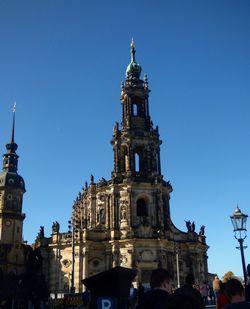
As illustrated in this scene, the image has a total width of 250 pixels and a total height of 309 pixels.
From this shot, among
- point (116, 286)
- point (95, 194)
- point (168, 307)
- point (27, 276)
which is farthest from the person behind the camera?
point (95, 194)

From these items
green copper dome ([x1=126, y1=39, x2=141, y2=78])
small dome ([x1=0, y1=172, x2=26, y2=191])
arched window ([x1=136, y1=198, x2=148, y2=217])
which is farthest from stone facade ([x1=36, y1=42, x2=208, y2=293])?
small dome ([x1=0, y1=172, x2=26, y2=191])

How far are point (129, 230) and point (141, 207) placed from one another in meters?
4.41

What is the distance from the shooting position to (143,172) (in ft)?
176

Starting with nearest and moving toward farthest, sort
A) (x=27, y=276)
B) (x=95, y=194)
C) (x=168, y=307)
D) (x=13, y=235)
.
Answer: (x=168, y=307) < (x=27, y=276) < (x=95, y=194) < (x=13, y=235)

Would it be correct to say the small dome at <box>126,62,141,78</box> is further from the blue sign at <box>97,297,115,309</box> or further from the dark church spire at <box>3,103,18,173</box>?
the blue sign at <box>97,297,115,309</box>

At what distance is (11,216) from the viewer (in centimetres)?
5747

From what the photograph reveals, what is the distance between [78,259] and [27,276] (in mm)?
29688

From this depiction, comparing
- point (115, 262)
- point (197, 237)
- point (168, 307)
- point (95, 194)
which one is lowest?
point (168, 307)

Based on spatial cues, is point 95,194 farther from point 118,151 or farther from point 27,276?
point 27,276

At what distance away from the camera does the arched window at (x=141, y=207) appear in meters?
52.2

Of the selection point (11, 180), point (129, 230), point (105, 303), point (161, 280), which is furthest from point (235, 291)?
point (11, 180)

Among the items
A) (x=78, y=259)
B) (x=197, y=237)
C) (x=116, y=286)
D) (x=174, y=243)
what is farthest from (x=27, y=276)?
(x=197, y=237)

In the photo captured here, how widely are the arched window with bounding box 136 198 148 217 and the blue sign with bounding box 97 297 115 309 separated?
45.6m

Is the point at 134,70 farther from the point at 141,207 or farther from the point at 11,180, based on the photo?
the point at 11,180
